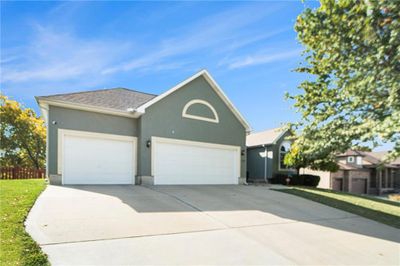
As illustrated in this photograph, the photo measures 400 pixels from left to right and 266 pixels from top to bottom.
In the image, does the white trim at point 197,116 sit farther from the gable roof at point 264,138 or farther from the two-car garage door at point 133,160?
the gable roof at point 264,138

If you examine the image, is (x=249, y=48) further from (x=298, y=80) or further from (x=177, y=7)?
(x=177, y=7)

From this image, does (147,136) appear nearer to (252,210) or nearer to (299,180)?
(252,210)

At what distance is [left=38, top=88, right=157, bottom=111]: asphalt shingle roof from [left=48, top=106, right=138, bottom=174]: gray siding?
453 mm

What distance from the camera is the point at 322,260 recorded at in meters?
4.45

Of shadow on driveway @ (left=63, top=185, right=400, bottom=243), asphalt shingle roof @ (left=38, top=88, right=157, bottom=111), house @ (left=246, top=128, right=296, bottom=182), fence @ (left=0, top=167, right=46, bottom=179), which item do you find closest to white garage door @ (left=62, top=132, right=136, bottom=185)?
asphalt shingle roof @ (left=38, top=88, right=157, bottom=111)

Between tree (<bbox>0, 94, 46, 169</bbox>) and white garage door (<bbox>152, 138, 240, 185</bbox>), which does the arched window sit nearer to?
white garage door (<bbox>152, 138, 240, 185</bbox>)

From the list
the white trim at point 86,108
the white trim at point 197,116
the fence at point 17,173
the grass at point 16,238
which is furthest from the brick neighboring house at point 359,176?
the grass at point 16,238

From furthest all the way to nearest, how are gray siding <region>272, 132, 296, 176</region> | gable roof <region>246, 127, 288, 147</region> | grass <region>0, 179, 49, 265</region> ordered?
gable roof <region>246, 127, 288, 147</region>
gray siding <region>272, 132, 296, 176</region>
grass <region>0, 179, 49, 265</region>

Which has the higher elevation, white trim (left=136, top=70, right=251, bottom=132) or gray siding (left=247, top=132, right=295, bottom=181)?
white trim (left=136, top=70, right=251, bottom=132)

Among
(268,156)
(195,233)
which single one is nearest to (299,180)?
(268,156)

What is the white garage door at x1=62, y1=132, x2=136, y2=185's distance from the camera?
1085 centimetres

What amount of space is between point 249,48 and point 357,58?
4.76 metres

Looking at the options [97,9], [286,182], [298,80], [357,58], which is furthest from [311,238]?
[286,182]

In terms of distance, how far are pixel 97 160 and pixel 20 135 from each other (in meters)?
16.3
